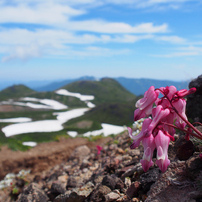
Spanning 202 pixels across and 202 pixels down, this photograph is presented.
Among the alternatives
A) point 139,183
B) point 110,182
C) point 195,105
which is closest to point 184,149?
point 139,183

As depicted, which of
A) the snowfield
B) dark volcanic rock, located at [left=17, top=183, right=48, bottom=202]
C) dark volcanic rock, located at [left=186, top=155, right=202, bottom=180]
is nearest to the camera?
dark volcanic rock, located at [left=186, top=155, right=202, bottom=180]

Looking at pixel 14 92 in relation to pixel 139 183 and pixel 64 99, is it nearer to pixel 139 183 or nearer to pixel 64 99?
pixel 64 99

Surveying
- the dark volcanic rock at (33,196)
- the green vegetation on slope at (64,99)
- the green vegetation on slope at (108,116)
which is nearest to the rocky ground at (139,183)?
the dark volcanic rock at (33,196)

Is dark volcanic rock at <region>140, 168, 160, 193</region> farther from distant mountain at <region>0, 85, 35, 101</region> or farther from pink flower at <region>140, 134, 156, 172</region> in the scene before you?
distant mountain at <region>0, 85, 35, 101</region>

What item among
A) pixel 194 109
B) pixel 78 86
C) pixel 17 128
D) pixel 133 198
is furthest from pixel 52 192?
pixel 78 86

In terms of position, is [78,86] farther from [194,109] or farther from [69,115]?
[194,109]

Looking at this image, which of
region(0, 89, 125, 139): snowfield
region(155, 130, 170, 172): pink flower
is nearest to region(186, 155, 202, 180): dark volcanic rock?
region(155, 130, 170, 172): pink flower
